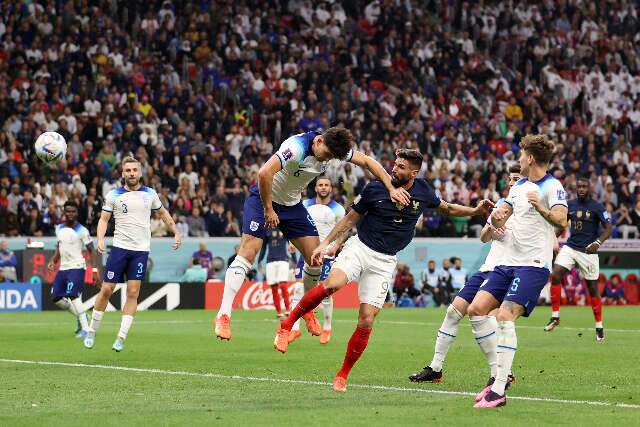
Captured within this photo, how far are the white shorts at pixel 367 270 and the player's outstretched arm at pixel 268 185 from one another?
154cm

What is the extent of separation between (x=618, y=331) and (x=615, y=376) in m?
9.12

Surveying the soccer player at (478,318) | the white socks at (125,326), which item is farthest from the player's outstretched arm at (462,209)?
the white socks at (125,326)

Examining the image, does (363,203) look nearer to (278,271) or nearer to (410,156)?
(410,156)

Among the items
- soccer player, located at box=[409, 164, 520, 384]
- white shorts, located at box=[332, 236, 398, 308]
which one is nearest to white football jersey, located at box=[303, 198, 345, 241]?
soccer player, located at box=[409, 164, 520, 384]

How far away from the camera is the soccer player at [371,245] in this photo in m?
12.3

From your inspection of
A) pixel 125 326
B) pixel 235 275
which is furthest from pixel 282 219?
pixel 125 326

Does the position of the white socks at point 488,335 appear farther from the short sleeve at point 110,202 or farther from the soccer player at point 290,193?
the short sleeve at point 110,202

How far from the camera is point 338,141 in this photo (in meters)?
13.0

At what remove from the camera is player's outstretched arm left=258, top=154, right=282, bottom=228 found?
1341 centimetres

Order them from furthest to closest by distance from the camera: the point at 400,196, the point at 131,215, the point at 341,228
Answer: the point at 131,215
the point at 341,228
the point at 400,196

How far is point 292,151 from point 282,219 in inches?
59.4

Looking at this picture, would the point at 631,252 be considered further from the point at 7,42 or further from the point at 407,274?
the point at 7,42

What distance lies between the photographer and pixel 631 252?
36.8 metres

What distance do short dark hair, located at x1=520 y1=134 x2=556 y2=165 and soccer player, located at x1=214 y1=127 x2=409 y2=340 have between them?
1464 mm
